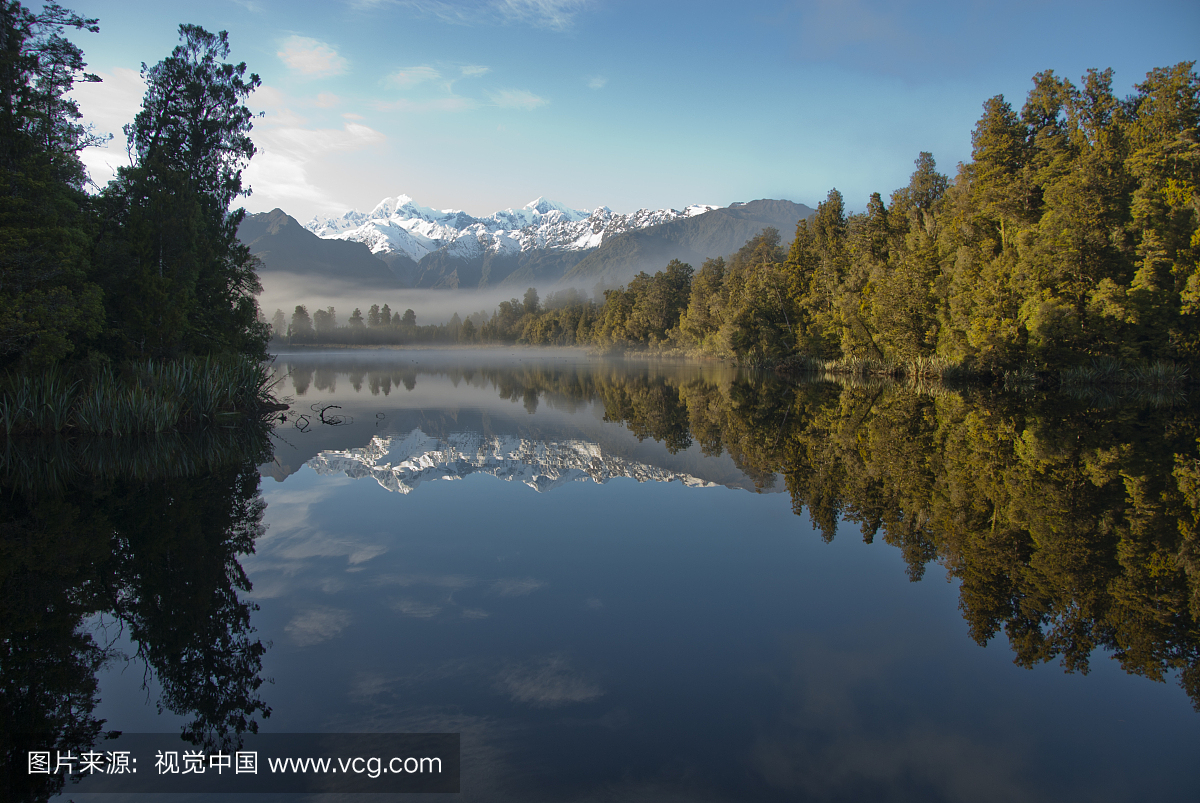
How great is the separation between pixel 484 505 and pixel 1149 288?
34.0 m

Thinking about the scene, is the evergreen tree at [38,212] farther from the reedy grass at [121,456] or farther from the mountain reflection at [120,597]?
the mountain reflection at [120,597]

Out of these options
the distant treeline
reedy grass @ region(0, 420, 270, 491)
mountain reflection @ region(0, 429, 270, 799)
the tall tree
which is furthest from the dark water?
the distant treeline

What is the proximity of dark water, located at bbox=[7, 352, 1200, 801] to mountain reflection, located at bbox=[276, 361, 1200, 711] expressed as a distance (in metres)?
0.06

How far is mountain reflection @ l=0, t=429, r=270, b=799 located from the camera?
181 inches

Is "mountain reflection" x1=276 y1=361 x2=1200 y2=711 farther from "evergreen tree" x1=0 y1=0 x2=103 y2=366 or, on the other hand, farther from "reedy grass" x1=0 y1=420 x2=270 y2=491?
"evergreen tree" x1=0 y1=0 x2=103 y2=366

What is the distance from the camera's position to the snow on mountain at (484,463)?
13.3 meters

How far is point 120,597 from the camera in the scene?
22.0 feet

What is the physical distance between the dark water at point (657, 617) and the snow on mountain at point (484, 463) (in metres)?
0.23

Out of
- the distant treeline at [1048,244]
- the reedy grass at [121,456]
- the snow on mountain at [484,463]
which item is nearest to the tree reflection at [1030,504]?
the snow on mountain at [484,463]

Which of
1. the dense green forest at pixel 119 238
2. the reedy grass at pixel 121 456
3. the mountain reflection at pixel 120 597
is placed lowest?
the reedy grass at pixel 121 456

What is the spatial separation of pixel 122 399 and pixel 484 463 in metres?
11.8

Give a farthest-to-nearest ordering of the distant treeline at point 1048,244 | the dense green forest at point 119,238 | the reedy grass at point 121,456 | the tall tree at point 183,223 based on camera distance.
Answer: the distant treeline at point 1048,244 → the tall tree at point 183,223 → the dense green forest at point 119,238 → the reedy grass at point 121,456

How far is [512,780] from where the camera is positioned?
12.2 feet

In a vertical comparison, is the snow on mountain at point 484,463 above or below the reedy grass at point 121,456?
above
